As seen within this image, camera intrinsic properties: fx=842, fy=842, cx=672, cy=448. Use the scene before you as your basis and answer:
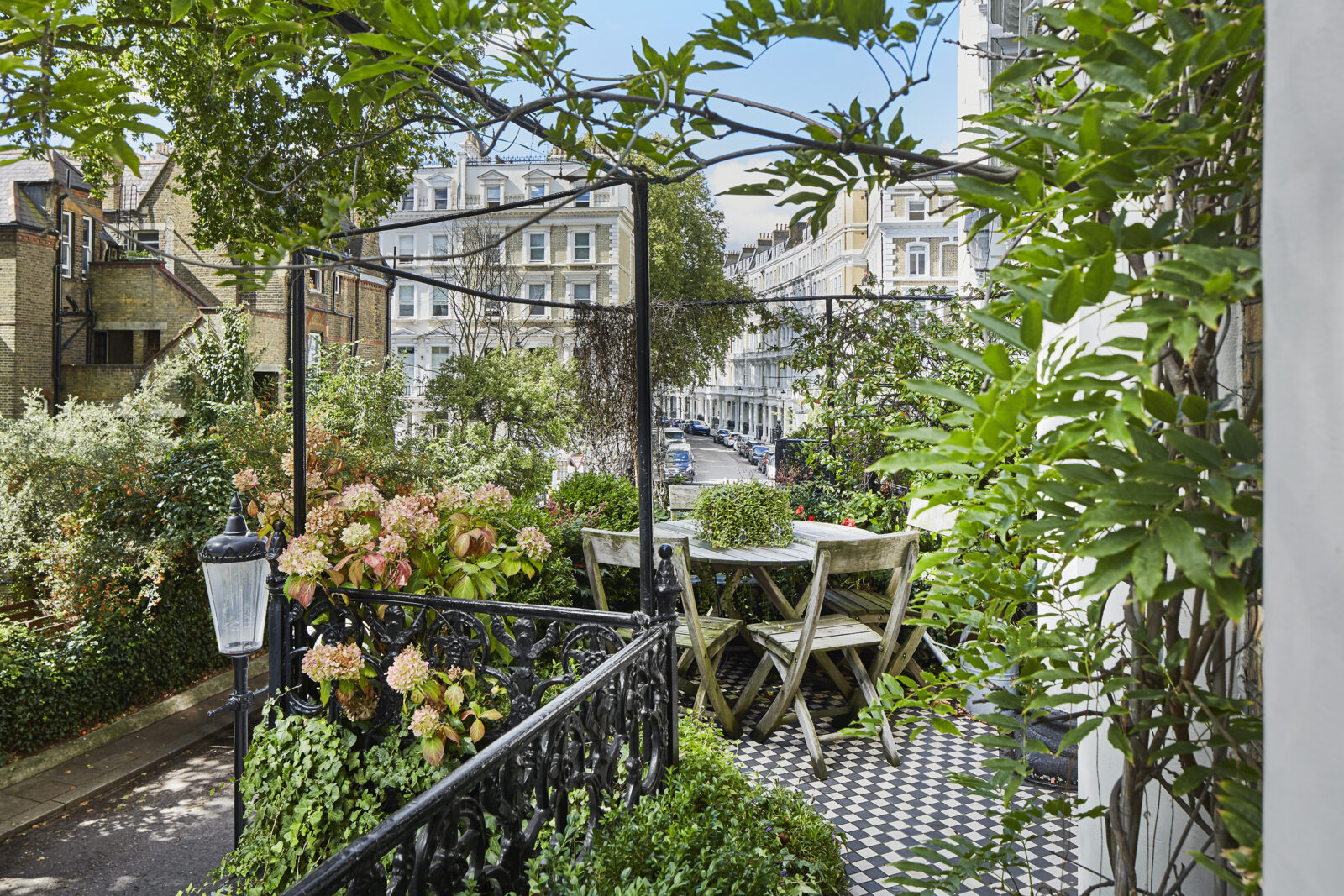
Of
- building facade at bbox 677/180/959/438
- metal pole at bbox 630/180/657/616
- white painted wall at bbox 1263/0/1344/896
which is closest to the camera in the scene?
white painted wall at bbox 1263/0/1344/896

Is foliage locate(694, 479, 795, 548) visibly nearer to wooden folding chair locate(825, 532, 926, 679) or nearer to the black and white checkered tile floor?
wooden folding chair locate(825, 532, 926, 679)

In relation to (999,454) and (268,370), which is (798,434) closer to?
(999,454)

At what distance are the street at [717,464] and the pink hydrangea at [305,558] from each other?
16.2 meters

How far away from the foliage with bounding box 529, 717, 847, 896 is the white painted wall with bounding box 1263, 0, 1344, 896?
1.56m

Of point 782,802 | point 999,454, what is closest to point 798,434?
point 782,802

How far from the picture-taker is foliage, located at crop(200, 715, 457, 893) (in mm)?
2992

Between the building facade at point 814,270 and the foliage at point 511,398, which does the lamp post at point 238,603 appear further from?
the building facade at point 814,270

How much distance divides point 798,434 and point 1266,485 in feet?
26.1

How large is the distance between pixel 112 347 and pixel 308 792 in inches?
718

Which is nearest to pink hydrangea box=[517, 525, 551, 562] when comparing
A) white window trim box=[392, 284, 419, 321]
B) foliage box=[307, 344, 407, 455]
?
foliage box=[307, 344, 407, 455]

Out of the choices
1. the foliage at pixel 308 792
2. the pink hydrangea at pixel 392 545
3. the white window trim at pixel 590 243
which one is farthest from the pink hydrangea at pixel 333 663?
the white window trim at pixel 590 243

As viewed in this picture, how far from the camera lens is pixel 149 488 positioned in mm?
7750

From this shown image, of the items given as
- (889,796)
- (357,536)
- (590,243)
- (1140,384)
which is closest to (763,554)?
(889,796)

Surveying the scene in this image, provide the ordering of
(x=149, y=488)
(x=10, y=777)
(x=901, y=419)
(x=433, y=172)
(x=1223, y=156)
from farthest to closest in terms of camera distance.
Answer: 1. (x=433, y=172)
2. (x=149, y=488)
3. (x=901, y=419)
4. (x=10, y=777)
5. (x=1223, y=156)
